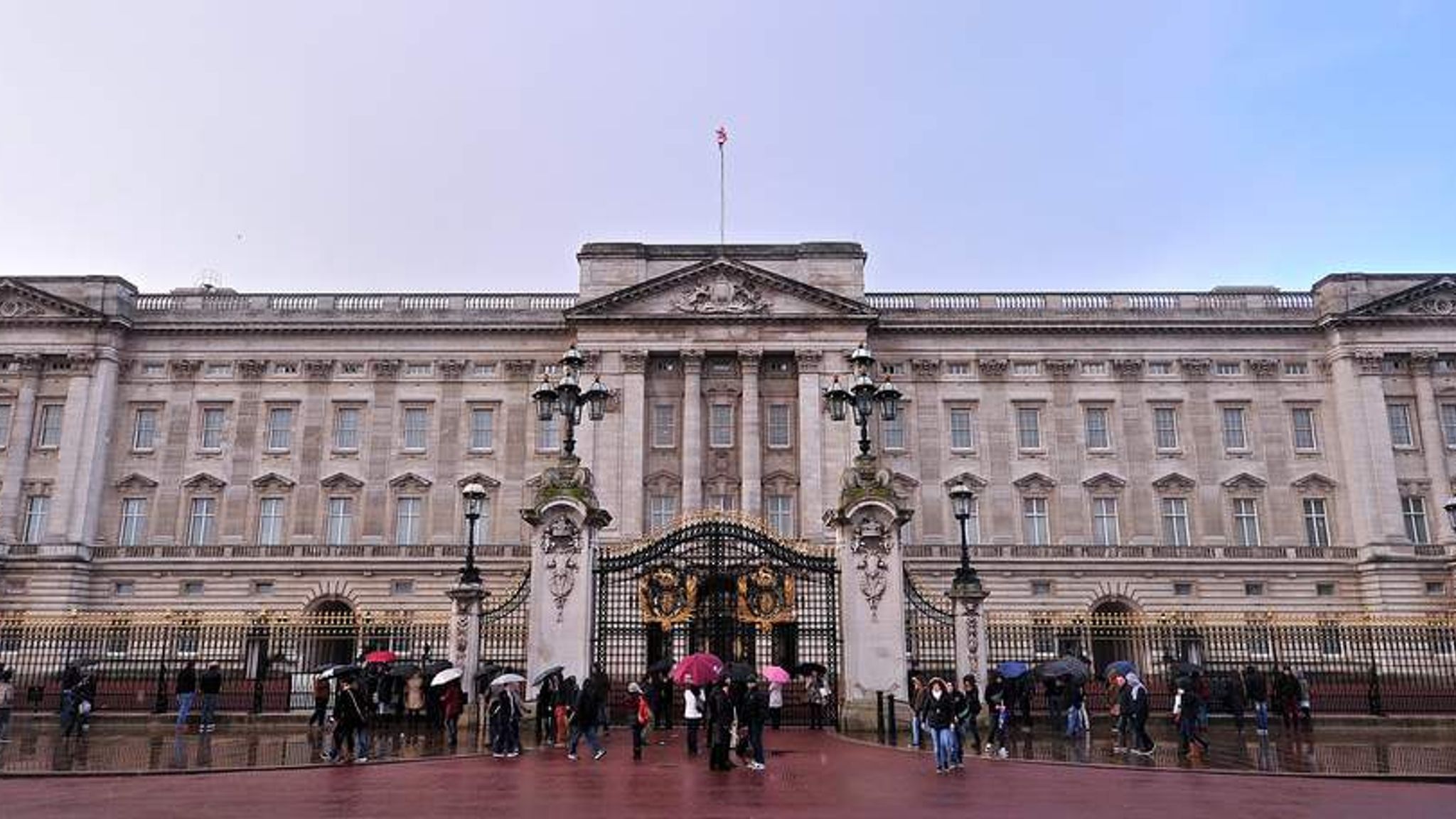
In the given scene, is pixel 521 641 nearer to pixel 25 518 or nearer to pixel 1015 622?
pixel 1015 622

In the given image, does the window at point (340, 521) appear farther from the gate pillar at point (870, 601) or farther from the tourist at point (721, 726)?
the tourist at point (721, 726)

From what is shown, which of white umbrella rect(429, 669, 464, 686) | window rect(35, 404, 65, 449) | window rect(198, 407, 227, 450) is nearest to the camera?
white umbrella rect(429, 669, 464, 686)

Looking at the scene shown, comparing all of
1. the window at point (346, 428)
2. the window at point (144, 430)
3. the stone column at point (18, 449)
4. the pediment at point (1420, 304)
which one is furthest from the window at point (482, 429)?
the pediment at point (1420, 304)

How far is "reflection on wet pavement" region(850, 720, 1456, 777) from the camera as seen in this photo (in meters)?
17.5

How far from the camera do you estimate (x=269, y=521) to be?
5175 cm

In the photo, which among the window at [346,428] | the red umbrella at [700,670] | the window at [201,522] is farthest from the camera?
the window at [346,428]

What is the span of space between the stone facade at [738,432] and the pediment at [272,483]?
4.3 inches

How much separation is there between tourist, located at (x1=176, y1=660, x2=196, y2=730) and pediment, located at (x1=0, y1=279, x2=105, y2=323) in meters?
35.3

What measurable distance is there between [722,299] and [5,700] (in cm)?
3552

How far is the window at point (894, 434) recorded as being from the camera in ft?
171

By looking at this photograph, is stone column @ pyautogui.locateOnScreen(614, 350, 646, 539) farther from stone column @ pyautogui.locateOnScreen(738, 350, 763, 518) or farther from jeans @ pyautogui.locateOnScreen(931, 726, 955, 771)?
jeans @ pyautogui.locateOnScreen(931, 726, 955, 771)

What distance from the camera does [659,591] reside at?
2289 centimetres

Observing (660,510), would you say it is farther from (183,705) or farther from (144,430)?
(183,705)

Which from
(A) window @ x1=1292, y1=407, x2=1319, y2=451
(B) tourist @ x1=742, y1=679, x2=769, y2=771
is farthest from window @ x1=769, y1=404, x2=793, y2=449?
(B) tourist @ x1=742, y1=679, x2=769, y2=771
